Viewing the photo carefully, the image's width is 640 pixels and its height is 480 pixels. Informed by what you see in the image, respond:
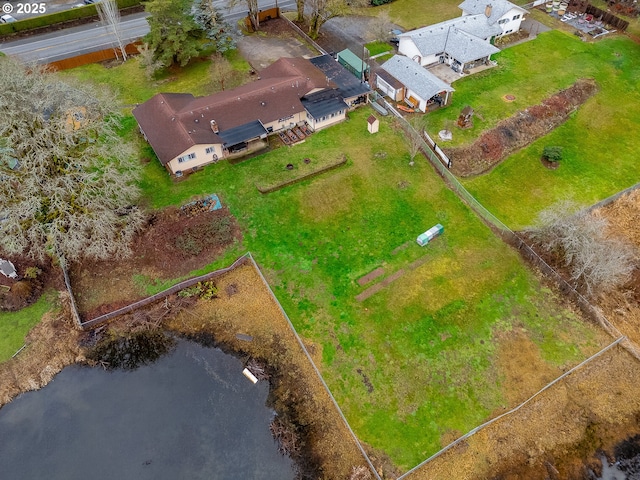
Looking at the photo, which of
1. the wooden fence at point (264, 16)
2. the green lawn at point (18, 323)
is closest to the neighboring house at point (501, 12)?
the wooden fence at point (264, 16)

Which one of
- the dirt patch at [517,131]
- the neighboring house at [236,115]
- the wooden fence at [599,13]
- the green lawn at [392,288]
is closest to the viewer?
the green lawn at [392,288]

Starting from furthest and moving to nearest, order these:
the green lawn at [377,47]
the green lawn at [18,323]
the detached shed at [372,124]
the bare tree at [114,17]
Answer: the green lawn at [377,47] < the bare tree at [114,17] < the detached shed at [372,124] < the green lawn at [18,323]

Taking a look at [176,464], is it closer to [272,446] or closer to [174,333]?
[272,446]

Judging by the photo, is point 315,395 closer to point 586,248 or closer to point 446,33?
point 586,248

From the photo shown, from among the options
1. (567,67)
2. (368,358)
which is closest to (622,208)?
(567,67)

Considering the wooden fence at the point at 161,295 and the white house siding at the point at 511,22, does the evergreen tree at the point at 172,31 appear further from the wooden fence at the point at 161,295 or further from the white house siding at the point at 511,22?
the white house siding at the point at 511,22

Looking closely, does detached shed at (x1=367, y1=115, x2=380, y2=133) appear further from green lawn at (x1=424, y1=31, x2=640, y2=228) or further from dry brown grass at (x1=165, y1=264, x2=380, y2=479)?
dry brown grass at (x1=165, y1=264, x2=380, y2=479)
